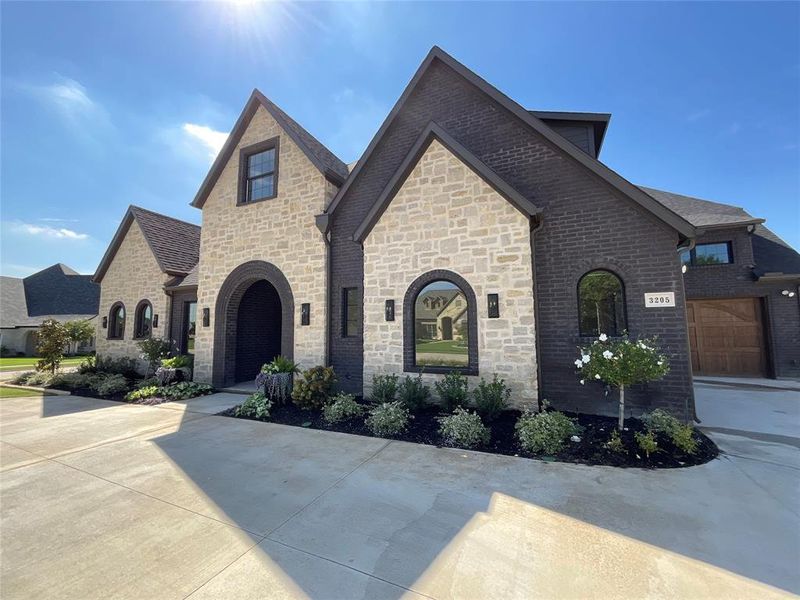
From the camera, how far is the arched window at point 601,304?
7.22m

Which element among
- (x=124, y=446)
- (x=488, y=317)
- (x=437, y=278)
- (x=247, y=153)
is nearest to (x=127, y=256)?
(x=247, y=153)

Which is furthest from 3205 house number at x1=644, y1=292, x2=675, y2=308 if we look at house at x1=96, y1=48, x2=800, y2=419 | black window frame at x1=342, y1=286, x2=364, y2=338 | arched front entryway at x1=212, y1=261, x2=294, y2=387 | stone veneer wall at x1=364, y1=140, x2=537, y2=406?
arched front entryway at x1=212, y1=261, x2=294, y2=387

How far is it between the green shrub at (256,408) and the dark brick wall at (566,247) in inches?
83.3

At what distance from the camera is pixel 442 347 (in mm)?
8070

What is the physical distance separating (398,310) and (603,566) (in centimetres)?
624

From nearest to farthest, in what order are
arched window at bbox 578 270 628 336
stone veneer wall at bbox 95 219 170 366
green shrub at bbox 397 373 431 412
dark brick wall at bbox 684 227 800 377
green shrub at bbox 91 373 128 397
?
arched window at bbox 578 270 628 336
green shrub at bbox 397 373 431 412
green shrub at bbox 91 373 128 397
dark brick wall at bbox 684 227 800 377
stone veneer wall at bbox 95 219 170 366

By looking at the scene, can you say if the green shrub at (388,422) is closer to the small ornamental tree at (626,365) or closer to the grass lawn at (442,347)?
the grass lawn at (442,347)

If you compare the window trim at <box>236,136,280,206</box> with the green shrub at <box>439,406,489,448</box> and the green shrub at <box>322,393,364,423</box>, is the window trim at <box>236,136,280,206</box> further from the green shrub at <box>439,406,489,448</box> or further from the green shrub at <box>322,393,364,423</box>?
the green shrub at <box>439,406,489,448</box>

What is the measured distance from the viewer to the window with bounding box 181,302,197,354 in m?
13.0

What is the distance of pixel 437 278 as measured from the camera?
26.7ft

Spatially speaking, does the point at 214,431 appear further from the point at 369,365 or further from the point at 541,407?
the point at 541,407

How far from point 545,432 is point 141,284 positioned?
54.3ft

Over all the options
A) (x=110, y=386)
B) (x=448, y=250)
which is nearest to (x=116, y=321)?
(x=110, y=386)

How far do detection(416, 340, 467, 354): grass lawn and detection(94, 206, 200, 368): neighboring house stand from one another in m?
10.1
